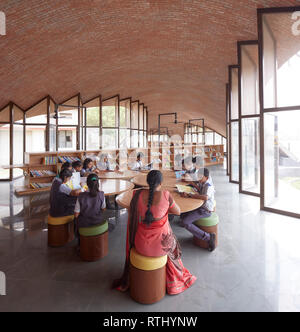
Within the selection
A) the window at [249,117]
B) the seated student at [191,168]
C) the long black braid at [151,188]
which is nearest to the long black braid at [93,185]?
the long black braid at [151,188]

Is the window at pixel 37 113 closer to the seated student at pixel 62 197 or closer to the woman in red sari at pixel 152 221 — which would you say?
the seated student at pixel 62 197

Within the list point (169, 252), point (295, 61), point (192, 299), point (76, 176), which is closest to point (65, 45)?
point (76, 176)

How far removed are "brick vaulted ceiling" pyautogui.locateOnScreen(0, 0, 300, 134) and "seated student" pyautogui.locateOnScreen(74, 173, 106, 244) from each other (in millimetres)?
4768

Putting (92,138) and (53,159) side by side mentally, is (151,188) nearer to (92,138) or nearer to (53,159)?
(53,159)

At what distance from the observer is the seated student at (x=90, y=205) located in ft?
9.38

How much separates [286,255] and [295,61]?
174 inches

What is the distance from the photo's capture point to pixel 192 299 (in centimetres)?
217

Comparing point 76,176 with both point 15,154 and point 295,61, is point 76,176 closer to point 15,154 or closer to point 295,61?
point 295,61

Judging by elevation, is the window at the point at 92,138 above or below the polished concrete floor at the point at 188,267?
above

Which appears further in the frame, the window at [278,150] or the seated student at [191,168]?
the window at [278,150]

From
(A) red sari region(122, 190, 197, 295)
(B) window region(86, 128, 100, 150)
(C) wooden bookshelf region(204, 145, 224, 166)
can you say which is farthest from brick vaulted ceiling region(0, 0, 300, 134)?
(C) wooden bookshelf region(204, 145, 224, 166)

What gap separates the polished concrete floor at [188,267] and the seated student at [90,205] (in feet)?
1.90

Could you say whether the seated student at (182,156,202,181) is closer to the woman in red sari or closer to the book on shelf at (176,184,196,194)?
the book on shelf at (176,184,196,194)

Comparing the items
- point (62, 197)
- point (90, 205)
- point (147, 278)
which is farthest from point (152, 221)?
point (62, 197)
